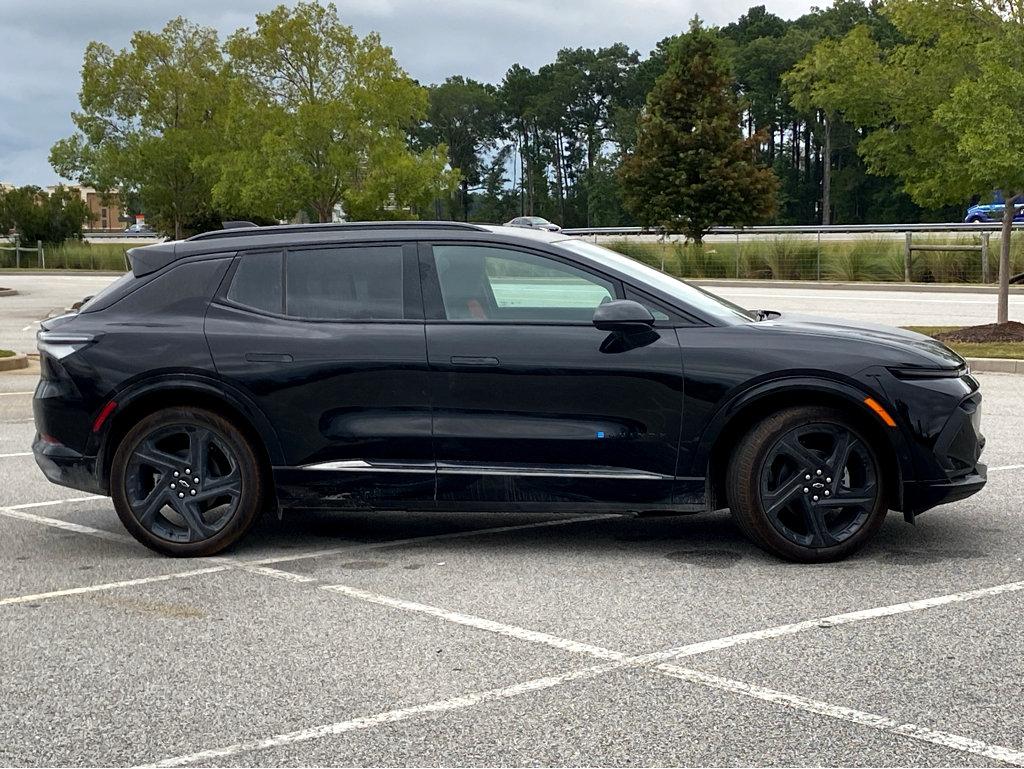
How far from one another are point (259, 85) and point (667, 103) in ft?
72.8

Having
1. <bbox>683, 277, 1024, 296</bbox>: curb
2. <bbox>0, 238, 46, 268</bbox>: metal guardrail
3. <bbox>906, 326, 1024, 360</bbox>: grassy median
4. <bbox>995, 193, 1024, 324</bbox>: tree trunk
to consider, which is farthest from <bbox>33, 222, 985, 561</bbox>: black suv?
<bbox>0, 238, 46, 268</bbox>: metal guardrail

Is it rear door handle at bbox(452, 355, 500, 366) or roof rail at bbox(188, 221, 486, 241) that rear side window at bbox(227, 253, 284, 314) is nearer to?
roof rail at bbox(188, 221, 486, 241)

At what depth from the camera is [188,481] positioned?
6.70 metres

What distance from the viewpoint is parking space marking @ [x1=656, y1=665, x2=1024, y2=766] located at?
157 inches

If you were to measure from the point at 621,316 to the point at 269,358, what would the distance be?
1.76 m

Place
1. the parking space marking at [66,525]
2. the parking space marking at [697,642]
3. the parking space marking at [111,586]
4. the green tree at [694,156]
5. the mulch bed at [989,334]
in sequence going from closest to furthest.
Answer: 1. the parking space marking at [697,642]
2. the parking space marking at [111,586]
3. the parking space marking at [66,525]
4. the mulch bed at [989,334]
5. the green tree at [694,156]

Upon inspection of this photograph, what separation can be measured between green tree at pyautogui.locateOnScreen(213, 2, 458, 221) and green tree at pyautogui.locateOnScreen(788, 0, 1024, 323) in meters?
24.0

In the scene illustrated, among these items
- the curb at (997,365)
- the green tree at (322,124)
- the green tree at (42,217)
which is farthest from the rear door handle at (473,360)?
the green tree at (42,217)

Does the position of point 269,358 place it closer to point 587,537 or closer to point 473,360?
point 473,360

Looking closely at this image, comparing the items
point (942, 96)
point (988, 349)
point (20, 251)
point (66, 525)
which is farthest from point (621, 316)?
point (20, 251)

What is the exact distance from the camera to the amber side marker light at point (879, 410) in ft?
20.6

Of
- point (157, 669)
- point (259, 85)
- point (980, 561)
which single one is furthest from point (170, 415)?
point (259, 85)

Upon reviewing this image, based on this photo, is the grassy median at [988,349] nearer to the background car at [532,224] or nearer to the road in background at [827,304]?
the road in background at [827,304]

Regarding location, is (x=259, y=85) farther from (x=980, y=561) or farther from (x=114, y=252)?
(x=980, y=561)
